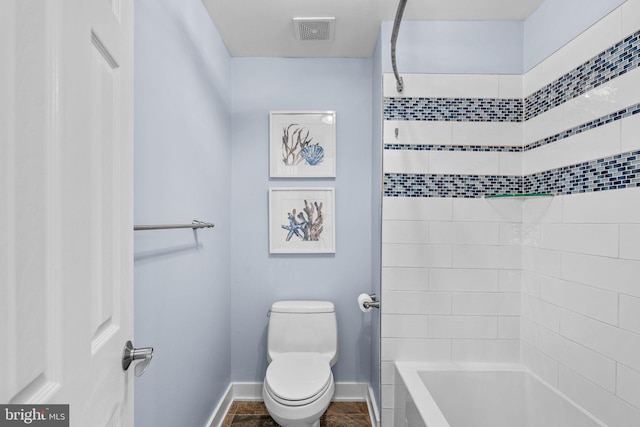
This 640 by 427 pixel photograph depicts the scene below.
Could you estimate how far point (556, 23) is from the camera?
1540mm

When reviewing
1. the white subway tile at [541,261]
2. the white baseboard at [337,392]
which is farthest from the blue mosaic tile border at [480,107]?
the white baseboard at [337,392]

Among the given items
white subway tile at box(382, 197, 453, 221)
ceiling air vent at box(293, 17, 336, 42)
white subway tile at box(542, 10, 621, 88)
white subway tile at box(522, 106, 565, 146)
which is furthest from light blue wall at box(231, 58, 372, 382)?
white subway tile at box(542, 10, 621, 88)

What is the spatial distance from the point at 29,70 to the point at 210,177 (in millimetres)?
1482

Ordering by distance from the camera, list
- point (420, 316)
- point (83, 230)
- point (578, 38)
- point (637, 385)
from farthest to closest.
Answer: point (420, 316) → point (578, 38) → point (637, 385) → point (83, 230)

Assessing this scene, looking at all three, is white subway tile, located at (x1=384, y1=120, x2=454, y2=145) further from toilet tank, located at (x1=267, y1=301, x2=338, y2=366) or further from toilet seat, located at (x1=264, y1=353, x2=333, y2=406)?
toilet seat, located at (x1=264, y1=353, x2=333, y2=406)

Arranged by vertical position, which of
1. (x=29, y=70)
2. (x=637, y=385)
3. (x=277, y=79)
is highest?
(x=277, y=79)

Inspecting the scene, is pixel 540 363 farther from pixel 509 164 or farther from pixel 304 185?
pixel 304 185

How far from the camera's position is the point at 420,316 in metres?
1.79

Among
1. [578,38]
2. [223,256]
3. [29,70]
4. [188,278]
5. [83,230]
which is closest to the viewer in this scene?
[29,70]

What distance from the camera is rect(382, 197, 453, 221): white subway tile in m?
1.79

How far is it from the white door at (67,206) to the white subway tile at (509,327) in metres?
1.73

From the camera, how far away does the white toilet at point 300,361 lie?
1.60 m

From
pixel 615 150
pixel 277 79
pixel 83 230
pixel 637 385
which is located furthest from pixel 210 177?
pixel 637 385

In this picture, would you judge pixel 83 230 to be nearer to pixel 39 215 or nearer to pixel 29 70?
pixel 39 215
